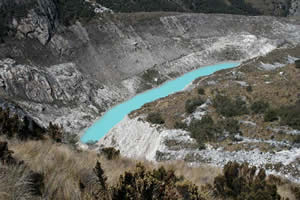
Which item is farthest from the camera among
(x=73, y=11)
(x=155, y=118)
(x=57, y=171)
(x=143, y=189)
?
(x=73, y=11)

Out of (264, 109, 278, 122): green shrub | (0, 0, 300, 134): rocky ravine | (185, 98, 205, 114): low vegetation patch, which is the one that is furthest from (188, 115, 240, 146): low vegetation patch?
(0, 0, 300, 134): rocky ravine

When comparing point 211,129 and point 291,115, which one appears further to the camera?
point 211,129

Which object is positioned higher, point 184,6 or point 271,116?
point 184,6

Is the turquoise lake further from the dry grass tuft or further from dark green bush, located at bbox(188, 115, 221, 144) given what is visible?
the dry grass tuft

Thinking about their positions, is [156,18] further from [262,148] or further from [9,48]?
[262,148]

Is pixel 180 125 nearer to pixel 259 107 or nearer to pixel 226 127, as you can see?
pixel 226 127

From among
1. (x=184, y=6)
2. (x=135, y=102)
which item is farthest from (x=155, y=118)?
(x=184, y=6)

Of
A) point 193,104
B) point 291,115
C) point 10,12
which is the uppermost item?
point 10,12

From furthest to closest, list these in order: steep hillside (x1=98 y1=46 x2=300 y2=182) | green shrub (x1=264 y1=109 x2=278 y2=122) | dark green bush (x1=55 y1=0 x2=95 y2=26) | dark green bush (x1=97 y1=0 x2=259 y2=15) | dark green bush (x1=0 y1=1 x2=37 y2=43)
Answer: dark green bush (x1=97 y1=0 x2=259 y2=15) < dark green bush (x1=55 y1=0 x2=95 y2=26) < dark green bush (x1=0 y1=1 x2=37 y2=43) < green shrub (x1=264 y1=109 x2=278 y2=122) < steep hillside (x1=98 y1=46 x2=300 y2=182)

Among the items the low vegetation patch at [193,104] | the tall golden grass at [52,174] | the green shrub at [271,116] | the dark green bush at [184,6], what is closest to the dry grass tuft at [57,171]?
the tall golden grass at [52,174]
